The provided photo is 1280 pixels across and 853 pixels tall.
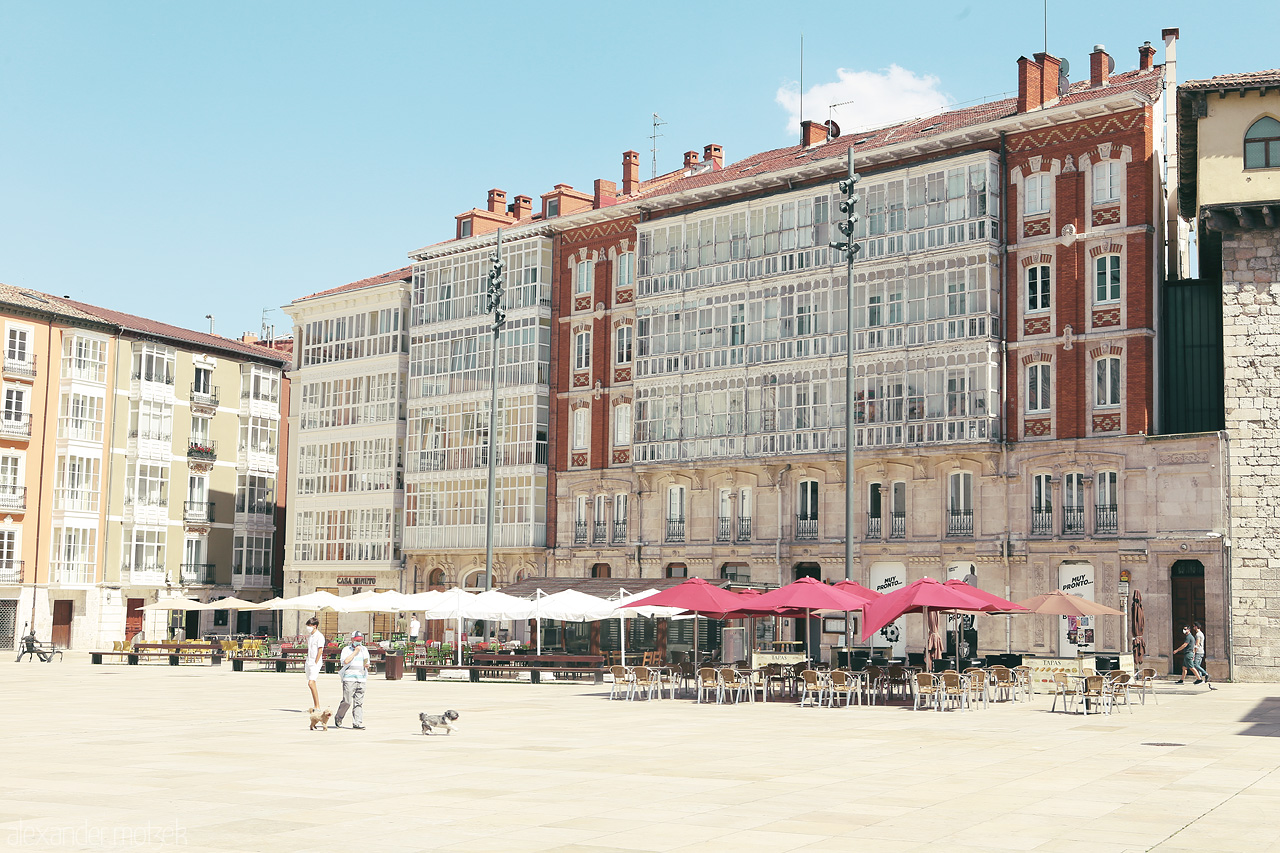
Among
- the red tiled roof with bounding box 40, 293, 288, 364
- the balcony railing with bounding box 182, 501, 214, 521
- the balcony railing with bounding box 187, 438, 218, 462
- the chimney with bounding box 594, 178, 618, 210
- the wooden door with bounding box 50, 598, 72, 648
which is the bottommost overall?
the wooden door with bounding box 50, 598, 72, 648

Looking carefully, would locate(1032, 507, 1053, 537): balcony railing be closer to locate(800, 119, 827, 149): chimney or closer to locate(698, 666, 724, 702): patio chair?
locate(698, 666, 724, 702): patio chair

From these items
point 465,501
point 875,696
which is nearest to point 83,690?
point 875,696

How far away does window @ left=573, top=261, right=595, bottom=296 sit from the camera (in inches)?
2407

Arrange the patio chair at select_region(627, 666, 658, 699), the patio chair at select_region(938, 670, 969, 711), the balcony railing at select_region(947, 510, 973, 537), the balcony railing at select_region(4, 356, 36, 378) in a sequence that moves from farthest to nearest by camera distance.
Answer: the balcony railing at select_region(4, 356, 36, 378)
the balcony railing at select_region(947, 510, 973, 537)
the patio chair at select_region(627, 666, 658, 699)
the patio chair at select_region(938, 670, 969, 711)

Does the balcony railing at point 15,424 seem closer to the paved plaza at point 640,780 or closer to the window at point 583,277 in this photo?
the window at point 583,277

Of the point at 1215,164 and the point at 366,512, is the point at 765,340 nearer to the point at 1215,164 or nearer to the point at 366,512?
the point at 1215,164

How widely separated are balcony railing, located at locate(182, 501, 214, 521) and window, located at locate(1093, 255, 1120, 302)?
1922 inches

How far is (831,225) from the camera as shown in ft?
170

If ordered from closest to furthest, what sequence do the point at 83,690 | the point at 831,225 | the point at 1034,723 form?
the point at 1034,723
the point at 83,690
the point at 831,225

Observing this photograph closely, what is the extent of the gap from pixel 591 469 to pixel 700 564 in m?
7.71

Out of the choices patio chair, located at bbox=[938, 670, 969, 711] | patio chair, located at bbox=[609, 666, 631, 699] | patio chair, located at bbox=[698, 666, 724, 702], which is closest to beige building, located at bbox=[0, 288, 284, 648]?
patio chair, located at bbox=[609, 666, 631, 699]

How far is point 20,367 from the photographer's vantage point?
65.4 m

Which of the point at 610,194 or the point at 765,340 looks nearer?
the point at 765,340

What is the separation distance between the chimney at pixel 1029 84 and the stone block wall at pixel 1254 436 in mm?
8874
